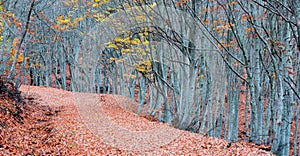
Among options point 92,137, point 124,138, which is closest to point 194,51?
point 124,138

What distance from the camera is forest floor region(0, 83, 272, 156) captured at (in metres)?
7.93

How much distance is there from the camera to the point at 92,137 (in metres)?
9.26

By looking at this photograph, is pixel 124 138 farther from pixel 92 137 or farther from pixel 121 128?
pixel 121 128

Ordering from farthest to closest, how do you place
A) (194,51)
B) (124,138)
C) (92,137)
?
(194,51), (124,138), (92,137)

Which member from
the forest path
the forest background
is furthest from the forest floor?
the forest background

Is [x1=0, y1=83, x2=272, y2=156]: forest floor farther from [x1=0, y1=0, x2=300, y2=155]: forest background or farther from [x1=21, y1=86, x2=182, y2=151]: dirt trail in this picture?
[x1=0, y1=0, x2=300, y2=155]: forest background

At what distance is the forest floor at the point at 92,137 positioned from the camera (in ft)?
26.0

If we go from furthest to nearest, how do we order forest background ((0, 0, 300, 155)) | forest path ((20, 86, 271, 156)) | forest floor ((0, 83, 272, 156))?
1. forest path ((20, 86, 271, 156))
2. forest floor ((0, 83, 272, 156))
3. forest background ((0, 0, 300, 155))

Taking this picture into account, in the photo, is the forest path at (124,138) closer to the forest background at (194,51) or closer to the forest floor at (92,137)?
the forest floor at (92,137)

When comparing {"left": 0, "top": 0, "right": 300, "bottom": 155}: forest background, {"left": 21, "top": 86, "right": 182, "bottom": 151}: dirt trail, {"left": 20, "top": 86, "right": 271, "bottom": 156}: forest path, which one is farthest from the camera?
{"left": 21, "top": 86, "right": 182, "bottom": 151}: dirt trail

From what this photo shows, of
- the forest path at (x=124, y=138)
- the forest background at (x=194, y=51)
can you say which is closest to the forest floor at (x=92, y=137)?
the forest path at (x=124, y=138)

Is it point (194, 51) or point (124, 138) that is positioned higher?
point (194, 51)

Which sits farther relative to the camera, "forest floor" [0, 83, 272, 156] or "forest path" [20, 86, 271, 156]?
"forest path" [20, 86, 271, 156]

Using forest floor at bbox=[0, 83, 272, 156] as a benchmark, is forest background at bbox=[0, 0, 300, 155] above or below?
above
